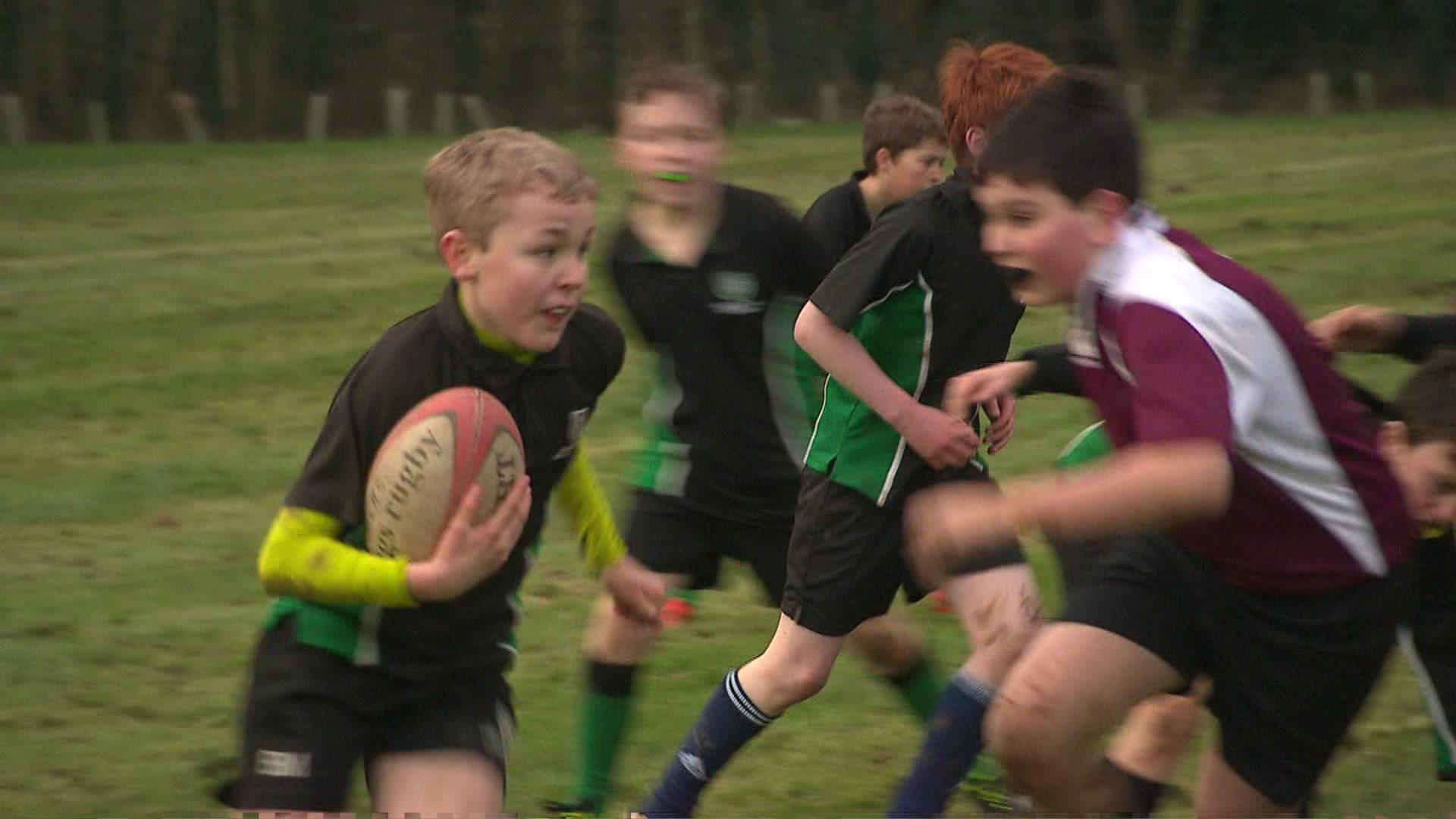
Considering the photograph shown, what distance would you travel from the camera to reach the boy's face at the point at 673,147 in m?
→ 5.37

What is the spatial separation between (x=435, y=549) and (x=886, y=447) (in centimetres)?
149

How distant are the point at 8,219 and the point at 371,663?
15.9 meters

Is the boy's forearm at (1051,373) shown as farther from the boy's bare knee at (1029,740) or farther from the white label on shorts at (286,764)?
the white label on shorts at (286,764)

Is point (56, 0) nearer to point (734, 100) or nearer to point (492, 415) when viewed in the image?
point (734, 100)

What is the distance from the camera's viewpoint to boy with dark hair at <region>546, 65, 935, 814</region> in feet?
17.6

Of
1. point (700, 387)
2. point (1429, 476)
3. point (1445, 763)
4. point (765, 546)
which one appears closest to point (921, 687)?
point (765, 546)

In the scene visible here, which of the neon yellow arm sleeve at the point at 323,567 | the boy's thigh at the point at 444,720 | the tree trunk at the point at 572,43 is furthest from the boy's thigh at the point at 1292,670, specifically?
the tree trunk at the point at 572,43

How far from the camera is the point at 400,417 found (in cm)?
390

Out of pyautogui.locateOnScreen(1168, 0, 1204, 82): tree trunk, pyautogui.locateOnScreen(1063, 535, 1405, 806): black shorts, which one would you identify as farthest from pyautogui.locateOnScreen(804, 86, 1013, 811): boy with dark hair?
pyautogui.locateOnScreen(1168, 0, 1204, 82): tree trunk

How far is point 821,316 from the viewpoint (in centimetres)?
488

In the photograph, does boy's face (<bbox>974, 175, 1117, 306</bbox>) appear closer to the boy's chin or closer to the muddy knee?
the boy's chin

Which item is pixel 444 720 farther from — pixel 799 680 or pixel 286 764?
pixel 799 680

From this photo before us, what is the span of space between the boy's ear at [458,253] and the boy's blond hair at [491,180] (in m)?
0.01

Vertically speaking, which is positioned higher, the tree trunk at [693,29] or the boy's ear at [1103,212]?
the boy's ear at [1103,212]
